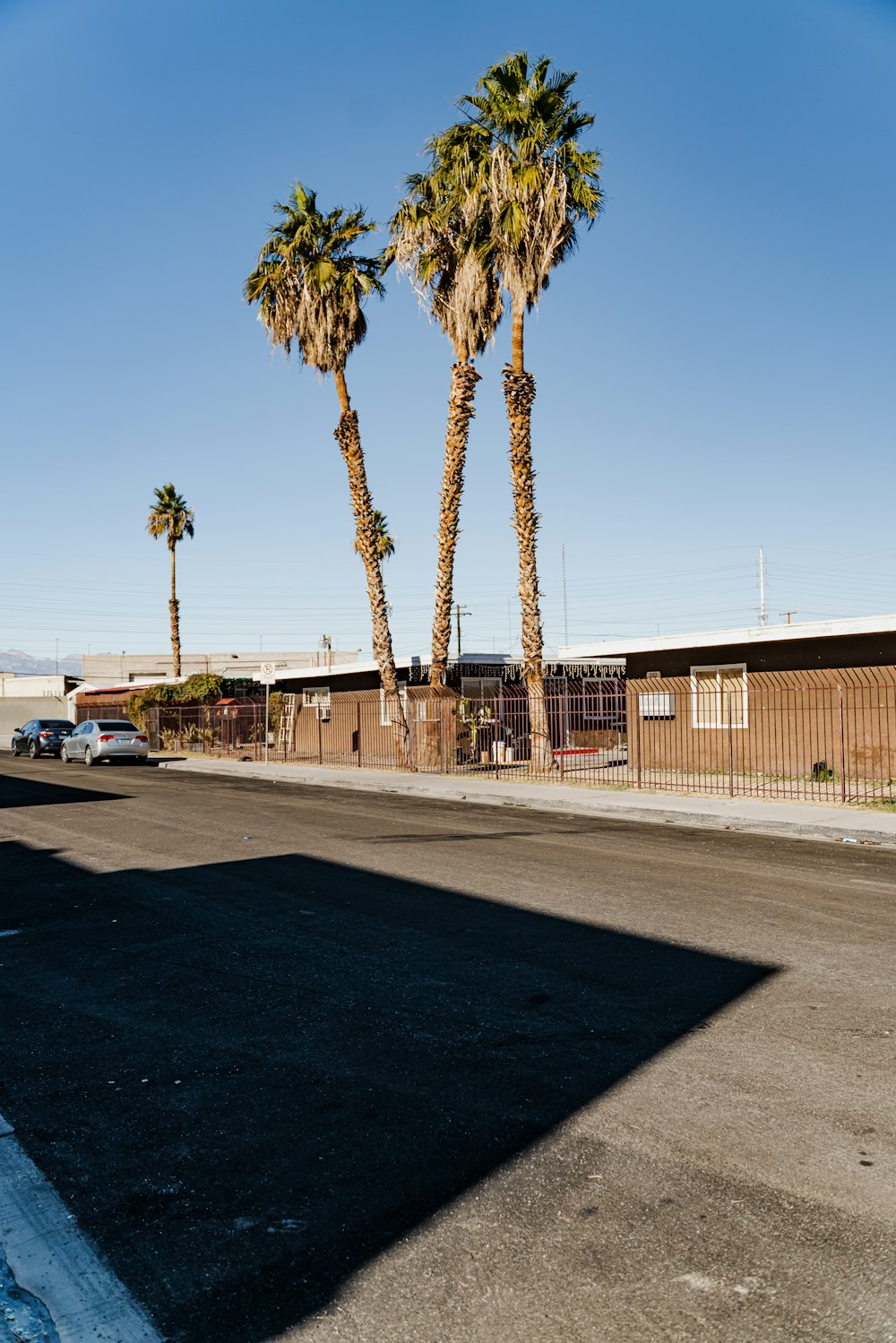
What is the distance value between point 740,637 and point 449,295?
1249 cm

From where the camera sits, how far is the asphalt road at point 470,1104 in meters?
3.18

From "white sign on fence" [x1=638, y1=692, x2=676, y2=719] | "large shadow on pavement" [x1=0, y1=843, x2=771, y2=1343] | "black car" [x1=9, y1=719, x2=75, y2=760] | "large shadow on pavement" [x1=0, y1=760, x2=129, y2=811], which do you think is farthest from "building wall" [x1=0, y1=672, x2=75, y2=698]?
"large shadow on pavement" [x1=0, y1=843, x2=771, y2=1343]

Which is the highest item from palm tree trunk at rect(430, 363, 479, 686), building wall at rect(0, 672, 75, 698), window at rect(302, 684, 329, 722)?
palm tree trunk at rect(430, 363, 479, 686)

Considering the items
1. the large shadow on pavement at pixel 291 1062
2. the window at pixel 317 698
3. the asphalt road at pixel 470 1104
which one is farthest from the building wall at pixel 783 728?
the window at pixel 317 698

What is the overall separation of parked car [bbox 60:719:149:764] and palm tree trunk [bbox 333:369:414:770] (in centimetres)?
974

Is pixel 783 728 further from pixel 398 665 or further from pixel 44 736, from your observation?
pixel 44 736

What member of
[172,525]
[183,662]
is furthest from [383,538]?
[183,662]

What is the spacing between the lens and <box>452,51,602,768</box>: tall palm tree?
84.1ft

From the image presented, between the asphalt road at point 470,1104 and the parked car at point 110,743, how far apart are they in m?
25.6

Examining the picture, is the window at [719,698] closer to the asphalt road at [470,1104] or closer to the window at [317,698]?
the asphalt road at [470,1104]

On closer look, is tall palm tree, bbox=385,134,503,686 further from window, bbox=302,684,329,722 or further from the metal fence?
window, bbox=302,684,329,722

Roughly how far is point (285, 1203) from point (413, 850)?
935 cm

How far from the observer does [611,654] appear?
1070 inches

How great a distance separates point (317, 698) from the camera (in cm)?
3866
